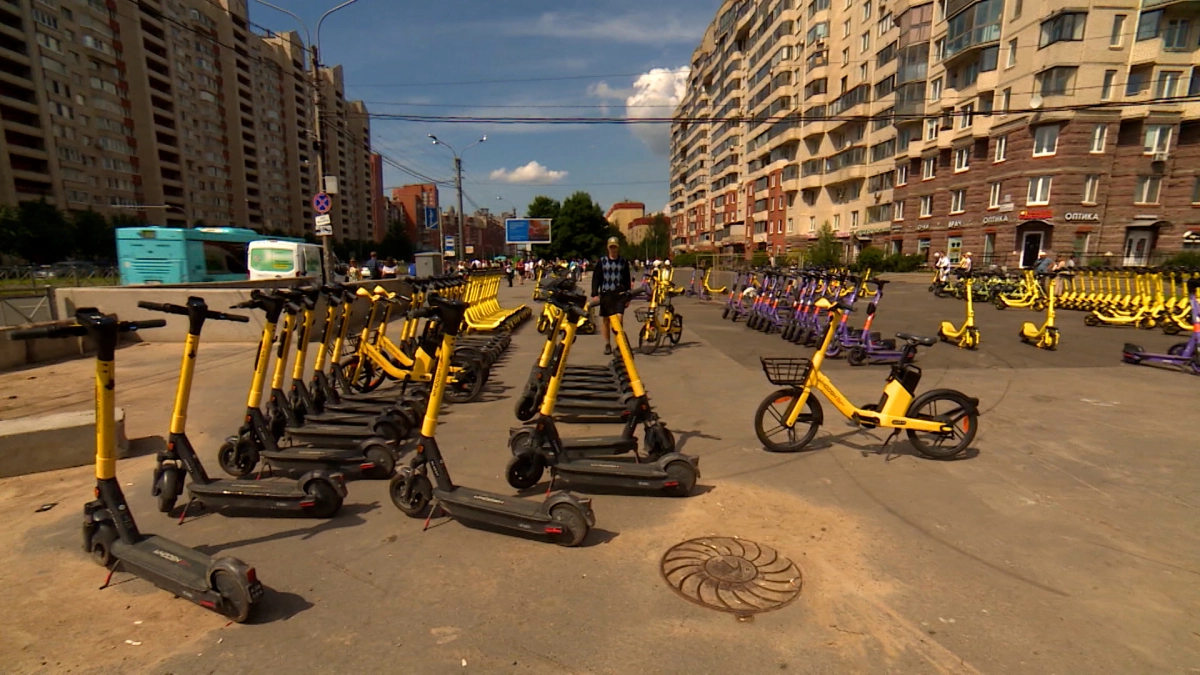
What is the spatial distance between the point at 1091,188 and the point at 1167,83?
20.4 feet

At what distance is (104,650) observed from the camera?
8.18 feet

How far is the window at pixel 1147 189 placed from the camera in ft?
92.0

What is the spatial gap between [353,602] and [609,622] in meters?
1.36

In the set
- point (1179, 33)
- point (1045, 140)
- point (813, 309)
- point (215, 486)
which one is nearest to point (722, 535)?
point (215, 486)

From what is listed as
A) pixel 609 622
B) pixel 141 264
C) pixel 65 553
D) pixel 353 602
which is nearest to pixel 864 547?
pixel 609 622

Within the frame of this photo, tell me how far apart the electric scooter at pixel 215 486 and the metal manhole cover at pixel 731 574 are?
7.70 ft

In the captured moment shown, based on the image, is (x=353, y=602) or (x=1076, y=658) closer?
(x=1076, y=658)

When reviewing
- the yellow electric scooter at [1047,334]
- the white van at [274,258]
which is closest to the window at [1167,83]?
the yellow electric scooter at [1047,334]

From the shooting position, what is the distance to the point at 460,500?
3465 millimetres

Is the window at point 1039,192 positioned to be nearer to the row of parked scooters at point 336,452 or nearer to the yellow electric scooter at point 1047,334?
the yellow electric scooter at point 1047,334

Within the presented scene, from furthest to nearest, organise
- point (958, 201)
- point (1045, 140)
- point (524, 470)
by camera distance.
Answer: point (958, 201) → point (1045, 140) → point (524, 470)

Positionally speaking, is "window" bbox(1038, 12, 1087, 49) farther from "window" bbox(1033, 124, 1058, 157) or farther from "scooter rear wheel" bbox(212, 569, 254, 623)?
"scooter rear wheel" bbox(212, 569, 254, 623)

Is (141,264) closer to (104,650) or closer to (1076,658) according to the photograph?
(104,650)

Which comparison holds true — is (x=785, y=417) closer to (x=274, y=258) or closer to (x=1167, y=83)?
(x=274, y=258)
